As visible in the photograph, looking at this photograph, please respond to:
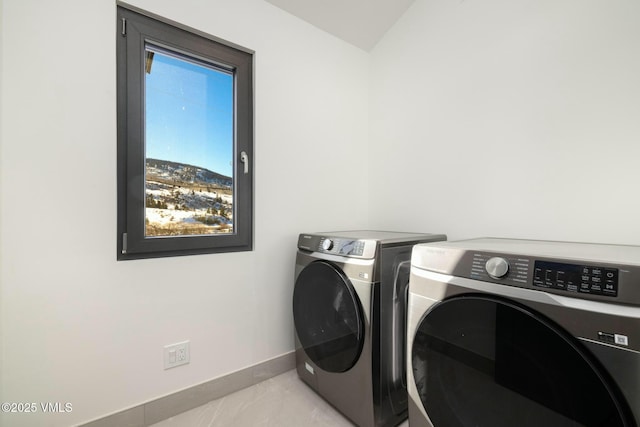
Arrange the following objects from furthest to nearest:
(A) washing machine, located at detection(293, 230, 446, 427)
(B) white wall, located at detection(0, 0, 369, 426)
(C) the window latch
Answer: (C) the window latch, (A) washing machine, located at detection(293, 230, 446, 427), (B) white wall, located at detection(0, 0, 369, 426)

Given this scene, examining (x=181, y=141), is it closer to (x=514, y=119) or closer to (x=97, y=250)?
(x=97, y=250)

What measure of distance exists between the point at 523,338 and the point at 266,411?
1.23 metres

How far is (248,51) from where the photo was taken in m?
1.62

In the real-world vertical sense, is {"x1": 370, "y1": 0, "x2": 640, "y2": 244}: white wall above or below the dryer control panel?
above

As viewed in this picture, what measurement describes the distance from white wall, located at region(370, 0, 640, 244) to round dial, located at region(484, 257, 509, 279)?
70 cm

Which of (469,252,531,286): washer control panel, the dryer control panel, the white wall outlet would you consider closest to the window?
the dryer control panel

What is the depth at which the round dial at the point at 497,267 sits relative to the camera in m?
0.77

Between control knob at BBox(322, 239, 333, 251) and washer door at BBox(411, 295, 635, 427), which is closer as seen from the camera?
washer door at BBox(411, 295, 635, 427)

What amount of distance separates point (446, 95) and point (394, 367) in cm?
152

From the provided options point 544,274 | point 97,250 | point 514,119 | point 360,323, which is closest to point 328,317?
point 360,323

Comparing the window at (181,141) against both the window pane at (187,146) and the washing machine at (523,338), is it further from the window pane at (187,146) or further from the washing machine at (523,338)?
the washing machine at (523,338)

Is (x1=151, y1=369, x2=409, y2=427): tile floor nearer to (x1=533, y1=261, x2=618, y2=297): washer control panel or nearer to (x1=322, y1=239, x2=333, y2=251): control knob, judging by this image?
(x1=322, y1=239, x2=333, y2=251): control knob

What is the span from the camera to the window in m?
1.29

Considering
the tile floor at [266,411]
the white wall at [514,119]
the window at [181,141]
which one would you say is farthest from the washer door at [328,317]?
the white wall at [514,119]
